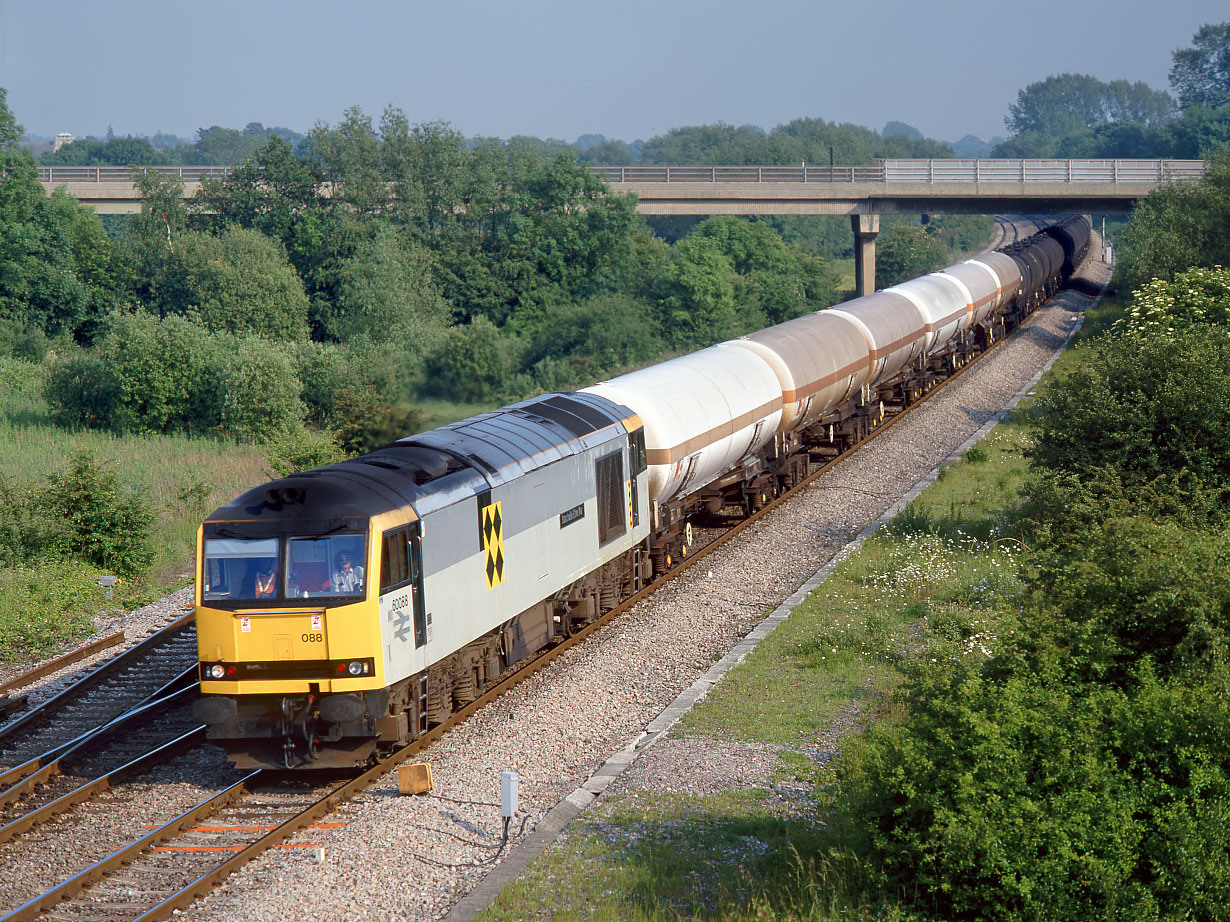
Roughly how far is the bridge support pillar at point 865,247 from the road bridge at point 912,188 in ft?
0.17

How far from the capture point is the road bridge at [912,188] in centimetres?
6038

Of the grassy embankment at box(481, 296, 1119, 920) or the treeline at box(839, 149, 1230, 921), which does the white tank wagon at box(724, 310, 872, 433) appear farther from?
the treeline at box(839, 149, 1230, 921)

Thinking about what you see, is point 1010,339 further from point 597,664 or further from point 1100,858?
point 1100,858

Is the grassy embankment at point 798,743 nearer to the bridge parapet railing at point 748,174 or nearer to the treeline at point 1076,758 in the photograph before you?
the treeline at point 1076,758

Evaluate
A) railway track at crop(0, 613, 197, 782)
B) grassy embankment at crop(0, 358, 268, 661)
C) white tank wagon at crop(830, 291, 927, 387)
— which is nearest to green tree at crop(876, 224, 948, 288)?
white tank wagon at crop(830, 291, 927, 387)

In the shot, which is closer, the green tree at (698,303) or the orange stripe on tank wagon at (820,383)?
the orange stripe on tank wagon at (820,383)

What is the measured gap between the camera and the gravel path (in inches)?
440

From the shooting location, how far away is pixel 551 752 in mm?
14492

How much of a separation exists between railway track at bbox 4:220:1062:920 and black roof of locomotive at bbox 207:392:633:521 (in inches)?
115

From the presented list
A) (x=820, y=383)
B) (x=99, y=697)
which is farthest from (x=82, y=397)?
(x=99, y=697)

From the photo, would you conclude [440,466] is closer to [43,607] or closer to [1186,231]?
[43,607]

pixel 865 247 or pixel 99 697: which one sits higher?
pixel 865 247

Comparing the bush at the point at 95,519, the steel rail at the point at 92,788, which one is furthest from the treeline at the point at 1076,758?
the bush at the point at 95,519

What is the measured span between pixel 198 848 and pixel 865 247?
58.5m
